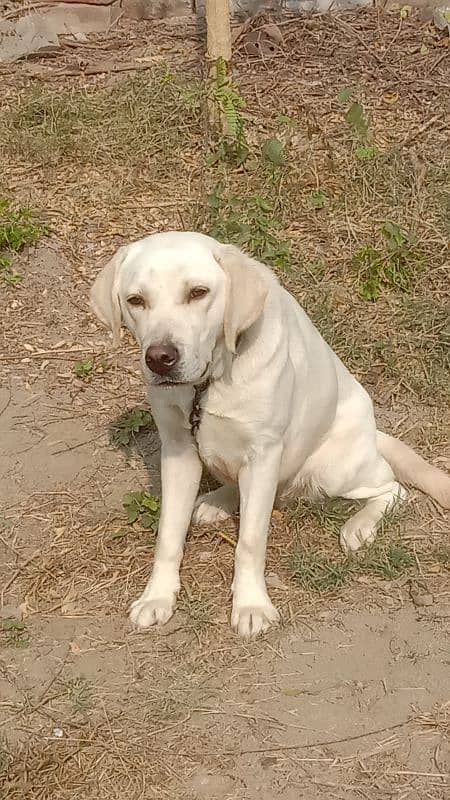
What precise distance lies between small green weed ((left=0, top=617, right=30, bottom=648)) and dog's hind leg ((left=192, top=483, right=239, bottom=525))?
0.83 m

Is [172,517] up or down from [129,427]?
up

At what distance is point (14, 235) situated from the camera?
20.1 ft

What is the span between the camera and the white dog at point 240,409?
122 inches

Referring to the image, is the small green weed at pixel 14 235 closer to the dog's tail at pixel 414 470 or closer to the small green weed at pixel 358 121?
the small green weed at pixel 358 121

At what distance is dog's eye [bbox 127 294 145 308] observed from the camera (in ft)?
10.3

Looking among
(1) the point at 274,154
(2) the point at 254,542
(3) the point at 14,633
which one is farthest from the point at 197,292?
(1) the point at 274,154

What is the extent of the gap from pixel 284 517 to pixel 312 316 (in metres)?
1.62

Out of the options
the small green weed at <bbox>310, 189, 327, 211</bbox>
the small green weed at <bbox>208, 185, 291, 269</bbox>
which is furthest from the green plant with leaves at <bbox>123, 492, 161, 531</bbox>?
the small green weed at <bbox>310, 189, 327, 211</bbox>

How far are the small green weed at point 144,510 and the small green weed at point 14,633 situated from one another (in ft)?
2.12

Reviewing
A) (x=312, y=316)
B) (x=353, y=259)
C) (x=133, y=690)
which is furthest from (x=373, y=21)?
(x=133, y=690)

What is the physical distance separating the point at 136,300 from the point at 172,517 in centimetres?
85

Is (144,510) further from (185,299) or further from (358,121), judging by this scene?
(358,121)

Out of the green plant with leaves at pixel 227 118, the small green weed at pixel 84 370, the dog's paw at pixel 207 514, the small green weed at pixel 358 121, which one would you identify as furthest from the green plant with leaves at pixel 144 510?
the small green weed at pixel 358 121

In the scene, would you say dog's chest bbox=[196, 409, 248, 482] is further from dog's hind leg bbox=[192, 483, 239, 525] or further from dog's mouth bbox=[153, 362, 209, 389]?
dog's hind leg bbox=[192, 483, 239, 525]
